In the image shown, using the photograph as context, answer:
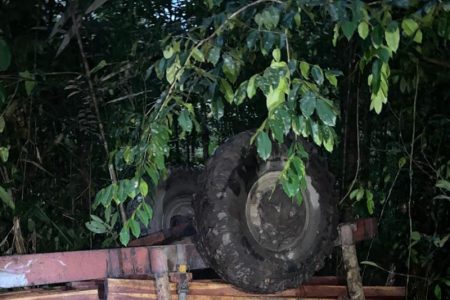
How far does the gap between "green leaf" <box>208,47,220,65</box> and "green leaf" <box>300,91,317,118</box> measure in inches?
13.1

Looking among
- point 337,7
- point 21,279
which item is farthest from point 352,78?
point 21,279

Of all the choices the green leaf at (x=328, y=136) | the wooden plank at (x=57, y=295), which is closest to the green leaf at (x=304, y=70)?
the green leaf at (x=328, y=136)

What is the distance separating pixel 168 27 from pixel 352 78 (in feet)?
4.07

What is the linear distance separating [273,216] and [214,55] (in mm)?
787

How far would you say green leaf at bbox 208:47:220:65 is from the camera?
70.9 inches

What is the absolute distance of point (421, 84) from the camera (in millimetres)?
3006

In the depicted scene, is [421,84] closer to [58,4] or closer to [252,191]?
[252,191]

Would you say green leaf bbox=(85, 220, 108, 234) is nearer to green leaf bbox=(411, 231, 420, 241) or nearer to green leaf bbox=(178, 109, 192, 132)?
green leaf bbox=(178, 109, 192, 132)

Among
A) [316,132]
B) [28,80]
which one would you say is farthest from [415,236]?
[28,80]

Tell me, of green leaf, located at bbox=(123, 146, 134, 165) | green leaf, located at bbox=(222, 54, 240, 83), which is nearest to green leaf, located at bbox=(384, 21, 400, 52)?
green leaf, located at bbox=(222, 54, 240, 83)

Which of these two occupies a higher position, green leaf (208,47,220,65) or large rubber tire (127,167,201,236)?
green leaf (208,47,220,65)

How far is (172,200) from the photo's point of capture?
11.4 ft

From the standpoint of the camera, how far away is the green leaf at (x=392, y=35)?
1639 mm

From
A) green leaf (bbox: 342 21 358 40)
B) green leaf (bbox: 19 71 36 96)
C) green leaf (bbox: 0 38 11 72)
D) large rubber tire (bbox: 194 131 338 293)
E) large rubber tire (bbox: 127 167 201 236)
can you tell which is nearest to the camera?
green leaf (bbox: 342 21 358 40)
